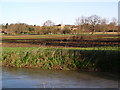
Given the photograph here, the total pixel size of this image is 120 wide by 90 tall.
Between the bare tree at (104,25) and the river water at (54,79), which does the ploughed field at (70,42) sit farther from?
the bare tree at (104,25)

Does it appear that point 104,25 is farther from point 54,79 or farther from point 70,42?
point 54,79

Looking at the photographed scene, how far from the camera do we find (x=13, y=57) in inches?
690

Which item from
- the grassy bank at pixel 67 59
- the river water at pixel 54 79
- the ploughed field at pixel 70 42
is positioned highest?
the ploughed field at pixel 70 42

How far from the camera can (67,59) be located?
16.4 meters

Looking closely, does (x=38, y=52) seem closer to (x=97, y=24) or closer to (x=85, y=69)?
(x=85, y=69)

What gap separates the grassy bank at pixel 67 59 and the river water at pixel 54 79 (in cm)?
74

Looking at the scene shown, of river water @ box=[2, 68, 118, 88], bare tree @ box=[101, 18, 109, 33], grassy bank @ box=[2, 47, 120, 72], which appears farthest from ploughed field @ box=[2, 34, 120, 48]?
bare tree @ box=[101, 18, 109, 33]

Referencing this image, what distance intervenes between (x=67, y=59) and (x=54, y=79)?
3.20 m

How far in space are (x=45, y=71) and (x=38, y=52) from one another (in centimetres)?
200

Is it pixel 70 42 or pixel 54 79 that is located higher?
pixel 70 42

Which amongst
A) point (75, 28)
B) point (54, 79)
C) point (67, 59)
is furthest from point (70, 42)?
point (75, 28)

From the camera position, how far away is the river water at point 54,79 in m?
11.9

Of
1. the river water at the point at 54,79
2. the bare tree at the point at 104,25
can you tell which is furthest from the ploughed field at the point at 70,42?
the bare tree at the point at 104,25

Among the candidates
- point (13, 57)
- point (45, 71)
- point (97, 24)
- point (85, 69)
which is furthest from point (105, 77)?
point (97, 24)
